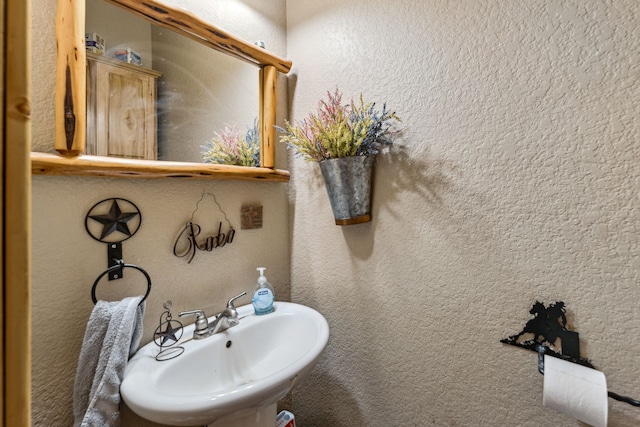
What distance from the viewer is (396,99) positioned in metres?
0.96

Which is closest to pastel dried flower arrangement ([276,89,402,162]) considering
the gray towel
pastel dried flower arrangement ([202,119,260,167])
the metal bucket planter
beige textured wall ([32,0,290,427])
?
the metal bucket planter

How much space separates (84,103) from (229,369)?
857 millimetres

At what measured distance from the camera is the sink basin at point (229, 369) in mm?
595

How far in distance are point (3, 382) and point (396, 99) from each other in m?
1.04

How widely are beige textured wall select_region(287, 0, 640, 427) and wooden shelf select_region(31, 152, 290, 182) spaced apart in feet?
0.99

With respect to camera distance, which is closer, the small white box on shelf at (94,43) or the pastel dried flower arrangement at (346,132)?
the small white box on shelf at (94,43)

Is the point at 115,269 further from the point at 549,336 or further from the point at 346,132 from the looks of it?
the point at 549,336

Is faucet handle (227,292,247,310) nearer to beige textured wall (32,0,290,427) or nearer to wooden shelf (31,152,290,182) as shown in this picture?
beige textured wall (32,0,290,427)

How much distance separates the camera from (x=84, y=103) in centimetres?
71

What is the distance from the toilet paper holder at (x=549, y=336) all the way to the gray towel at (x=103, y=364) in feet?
3.37

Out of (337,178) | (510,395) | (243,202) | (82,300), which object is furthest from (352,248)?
(82,300)

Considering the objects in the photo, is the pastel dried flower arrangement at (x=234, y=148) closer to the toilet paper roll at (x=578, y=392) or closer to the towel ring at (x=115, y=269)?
the towel ring at (x=115, y=269)

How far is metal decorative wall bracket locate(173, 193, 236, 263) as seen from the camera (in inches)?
36.2

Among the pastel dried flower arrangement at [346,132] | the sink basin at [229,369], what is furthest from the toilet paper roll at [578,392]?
the pastel dried flower arrangement at [346,132]
